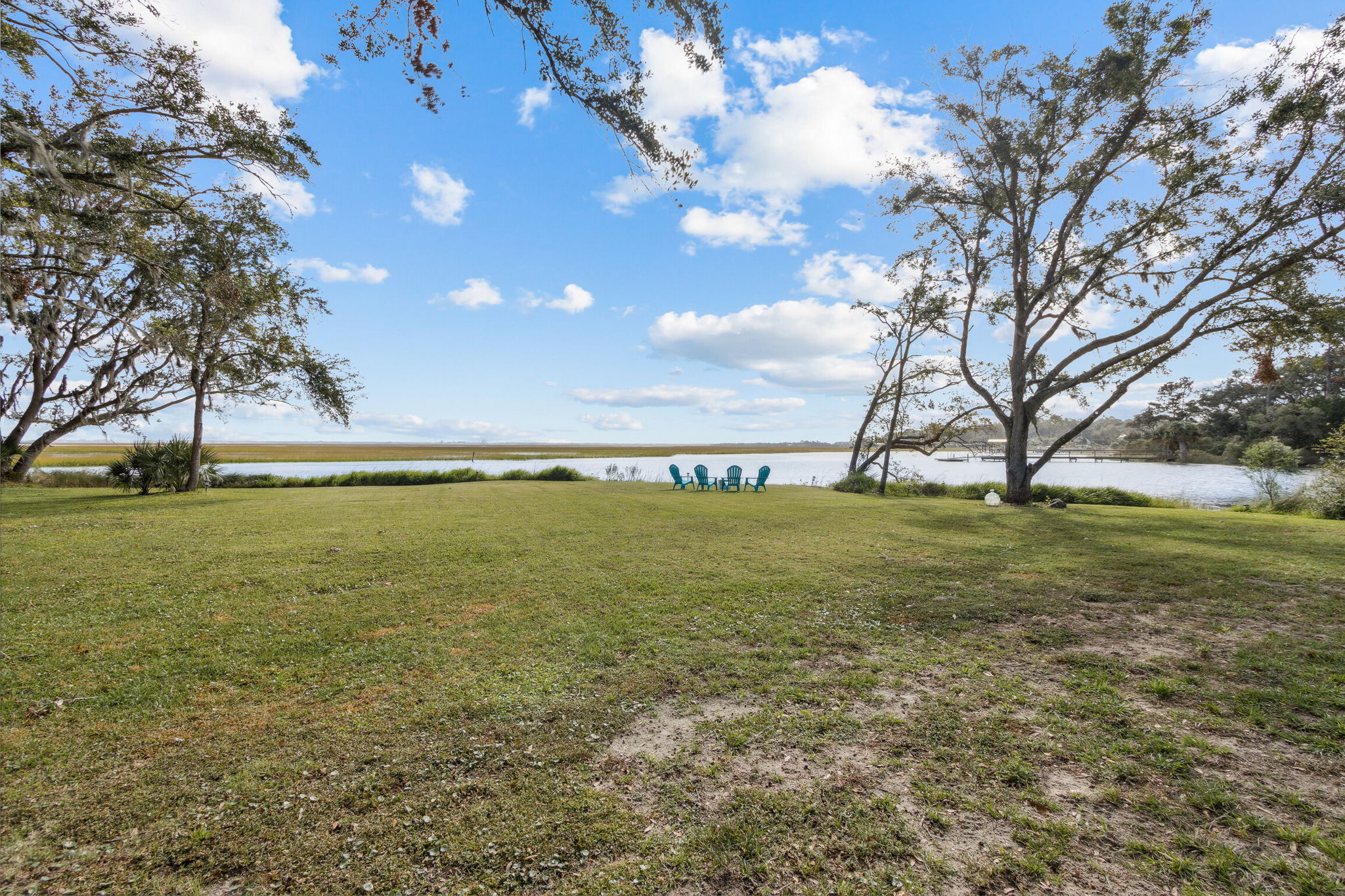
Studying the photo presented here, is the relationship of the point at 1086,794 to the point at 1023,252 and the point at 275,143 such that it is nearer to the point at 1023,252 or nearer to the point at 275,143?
the point at 275,143

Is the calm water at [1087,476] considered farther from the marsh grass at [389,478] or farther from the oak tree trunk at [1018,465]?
the oak tree trunk at [1018,465]

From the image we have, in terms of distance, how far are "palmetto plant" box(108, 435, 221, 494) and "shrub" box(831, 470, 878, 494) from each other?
26.5 metres

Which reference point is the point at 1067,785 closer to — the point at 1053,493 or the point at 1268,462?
the point at 1053,493

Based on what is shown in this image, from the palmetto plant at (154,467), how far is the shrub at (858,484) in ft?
87.1

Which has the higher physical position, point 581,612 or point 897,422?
point 897,422

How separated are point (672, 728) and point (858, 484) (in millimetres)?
23061

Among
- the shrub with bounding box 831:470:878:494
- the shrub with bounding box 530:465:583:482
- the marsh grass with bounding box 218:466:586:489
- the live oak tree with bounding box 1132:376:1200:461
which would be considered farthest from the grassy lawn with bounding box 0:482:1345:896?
the live oak tree with bounding box 1132:376:1200:461

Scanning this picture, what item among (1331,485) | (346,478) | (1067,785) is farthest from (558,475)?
(1331,485)

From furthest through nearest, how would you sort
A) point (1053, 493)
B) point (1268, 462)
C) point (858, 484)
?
1. point (858, 484)
2. point (1053, 493)
3. point (1268, 462)

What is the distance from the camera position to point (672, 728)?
3.58m

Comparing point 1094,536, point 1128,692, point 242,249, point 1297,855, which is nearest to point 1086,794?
point 1297,855

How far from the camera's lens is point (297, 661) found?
Answer: 4.76 metres

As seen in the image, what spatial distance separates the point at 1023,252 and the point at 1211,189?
14.6 ft

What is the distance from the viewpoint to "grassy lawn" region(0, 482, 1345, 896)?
2393 mm
